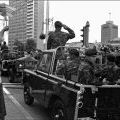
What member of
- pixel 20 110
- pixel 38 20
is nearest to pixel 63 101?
pixel 20 110

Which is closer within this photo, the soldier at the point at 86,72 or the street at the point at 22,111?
the soldier at the point at 86,72

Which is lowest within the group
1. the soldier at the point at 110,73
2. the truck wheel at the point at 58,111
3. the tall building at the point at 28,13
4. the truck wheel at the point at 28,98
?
the truck wheel at the point at 28,98

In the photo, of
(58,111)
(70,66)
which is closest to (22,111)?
(58,111)

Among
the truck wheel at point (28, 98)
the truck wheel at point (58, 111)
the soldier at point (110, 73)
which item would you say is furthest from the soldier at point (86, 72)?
the truck wheel at point (28, 98)

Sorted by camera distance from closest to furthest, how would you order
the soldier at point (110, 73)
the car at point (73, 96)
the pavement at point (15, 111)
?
the car at point (73, 96) < the soldier at point (110, 73) < the pavement at point (15, 111)

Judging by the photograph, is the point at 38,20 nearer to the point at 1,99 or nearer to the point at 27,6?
the point at 27,6

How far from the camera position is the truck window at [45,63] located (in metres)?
6.86

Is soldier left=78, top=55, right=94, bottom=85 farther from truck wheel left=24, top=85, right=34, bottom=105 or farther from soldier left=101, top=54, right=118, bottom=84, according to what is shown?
truck wheel left=24, top=85, right=34, bottom=105

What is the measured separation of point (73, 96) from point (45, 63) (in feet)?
7.22

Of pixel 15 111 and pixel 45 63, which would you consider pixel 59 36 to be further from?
pixel 15 111

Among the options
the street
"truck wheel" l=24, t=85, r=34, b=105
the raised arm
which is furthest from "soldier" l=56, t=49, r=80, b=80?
the raised arm

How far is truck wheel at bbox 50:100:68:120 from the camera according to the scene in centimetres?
546

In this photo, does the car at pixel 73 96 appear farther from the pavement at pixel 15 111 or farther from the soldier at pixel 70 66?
the pavement at pixel 15 111

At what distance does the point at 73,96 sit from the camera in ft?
16.6
